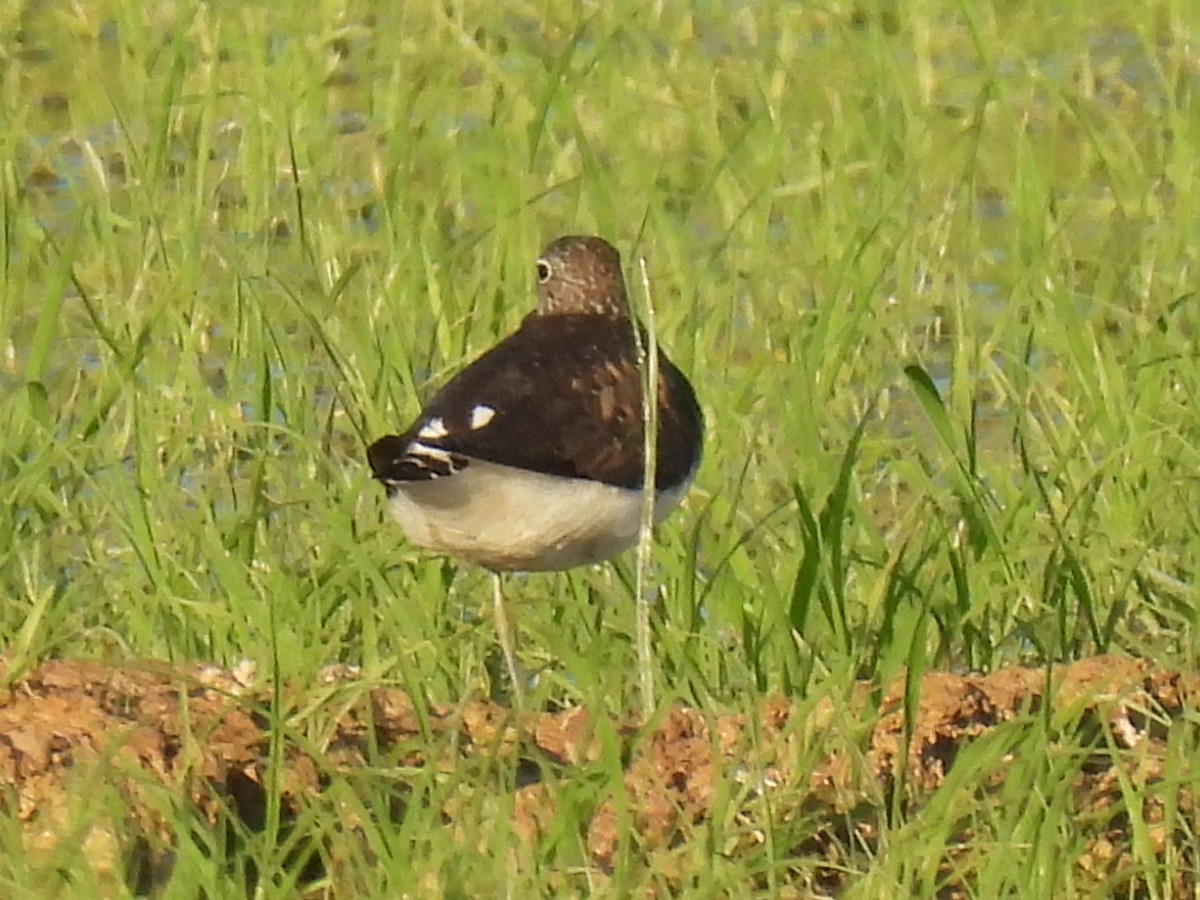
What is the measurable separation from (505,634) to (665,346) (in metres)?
1.28

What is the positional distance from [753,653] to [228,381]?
156 cm

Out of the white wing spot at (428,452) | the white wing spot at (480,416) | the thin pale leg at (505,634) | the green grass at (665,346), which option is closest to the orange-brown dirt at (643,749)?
the green grass at (665,346)

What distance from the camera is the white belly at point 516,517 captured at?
5082mm

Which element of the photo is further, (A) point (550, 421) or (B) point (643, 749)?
(A) point (550, 421)

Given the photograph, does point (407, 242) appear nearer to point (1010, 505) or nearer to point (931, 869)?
point (1010, 505)

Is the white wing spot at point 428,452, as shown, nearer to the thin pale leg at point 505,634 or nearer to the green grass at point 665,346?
the green grass at point 665,346

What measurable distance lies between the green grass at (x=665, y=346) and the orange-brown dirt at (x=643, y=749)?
0.07m

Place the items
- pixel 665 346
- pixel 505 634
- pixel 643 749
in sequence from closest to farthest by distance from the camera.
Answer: pixel 643 749 < pixel 505 634 < pixel 665 346

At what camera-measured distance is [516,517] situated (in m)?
5.10

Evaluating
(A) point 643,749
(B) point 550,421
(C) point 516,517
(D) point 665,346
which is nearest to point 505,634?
(C) point 516,517

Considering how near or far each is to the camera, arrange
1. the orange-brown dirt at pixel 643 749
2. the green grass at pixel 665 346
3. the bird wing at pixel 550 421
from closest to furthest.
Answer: the orange-brown dirt at pixel 643 749 < the green grass at pixel 665 346 < the bird wing at pixel 550 421

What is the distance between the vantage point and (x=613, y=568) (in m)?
5.54

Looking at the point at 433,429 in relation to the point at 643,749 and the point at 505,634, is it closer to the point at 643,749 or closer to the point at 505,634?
the point at 505,634

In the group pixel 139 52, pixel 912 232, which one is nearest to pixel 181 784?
pixel 912 232
